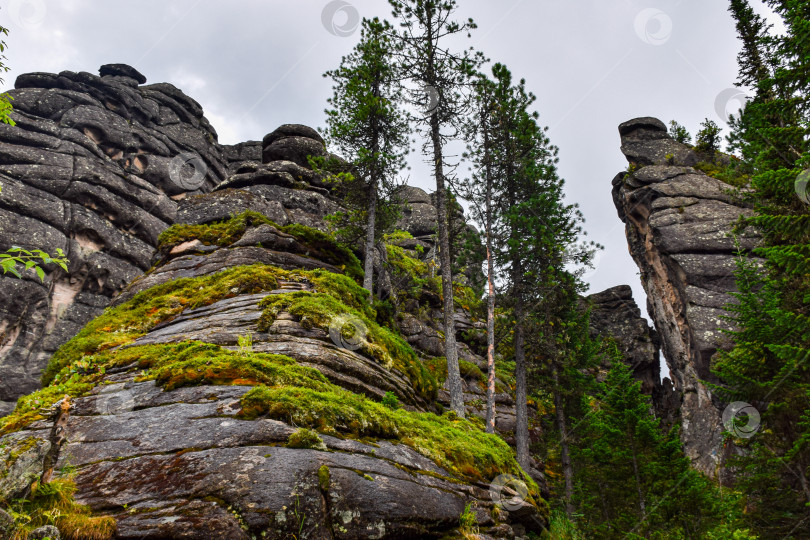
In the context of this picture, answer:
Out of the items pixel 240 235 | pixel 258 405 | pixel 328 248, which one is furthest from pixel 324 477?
pixel 328 248

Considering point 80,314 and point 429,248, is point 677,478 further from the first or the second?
point 80,314

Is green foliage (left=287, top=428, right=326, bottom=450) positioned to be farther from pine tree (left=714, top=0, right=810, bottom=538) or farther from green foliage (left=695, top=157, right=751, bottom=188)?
green foliage (left=695, top=157, right=751, bottom=188)

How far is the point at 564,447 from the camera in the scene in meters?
20.8

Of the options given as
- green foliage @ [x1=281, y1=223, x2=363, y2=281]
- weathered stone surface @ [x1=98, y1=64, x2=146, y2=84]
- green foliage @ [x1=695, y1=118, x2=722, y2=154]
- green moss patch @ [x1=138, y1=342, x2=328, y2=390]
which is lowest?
green moss patch @ [x1=138, y1=342, x2=328, y2=390]

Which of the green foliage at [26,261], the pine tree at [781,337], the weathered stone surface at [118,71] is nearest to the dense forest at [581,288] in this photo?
the pine tree at [781,337]

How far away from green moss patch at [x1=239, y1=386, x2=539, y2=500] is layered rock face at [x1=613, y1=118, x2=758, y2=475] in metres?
20.5

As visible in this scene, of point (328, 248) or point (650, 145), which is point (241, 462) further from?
point (650, 145)

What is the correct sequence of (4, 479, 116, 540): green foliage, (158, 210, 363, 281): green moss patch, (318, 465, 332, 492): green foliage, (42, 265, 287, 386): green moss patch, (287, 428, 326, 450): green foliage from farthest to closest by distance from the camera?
(158, 210, 363, 281): green moss patch < (42, 265, 287, 386): green moss patch < (287, 428, 326, 450): green foliage < (318, 465, 332, 492): green foliage < (4, 479, 116, 540): green foliage

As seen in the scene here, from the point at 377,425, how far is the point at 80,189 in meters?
36.6

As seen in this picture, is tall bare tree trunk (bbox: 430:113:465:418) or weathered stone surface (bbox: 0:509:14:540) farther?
tall bare tree trunk (bbox: 430:113:465:418)

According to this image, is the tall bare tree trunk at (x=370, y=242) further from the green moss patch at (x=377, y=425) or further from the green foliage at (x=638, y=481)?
the green foliage at (x=638, y=481)

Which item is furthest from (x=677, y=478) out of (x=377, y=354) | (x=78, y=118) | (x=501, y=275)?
(x=78, y=118)

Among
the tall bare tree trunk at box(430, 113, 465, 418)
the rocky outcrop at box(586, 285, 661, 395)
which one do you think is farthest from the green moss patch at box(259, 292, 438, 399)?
the rocky outcrop at box(586, 285, 661, 395)

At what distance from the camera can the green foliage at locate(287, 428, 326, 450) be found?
17.6 feet
